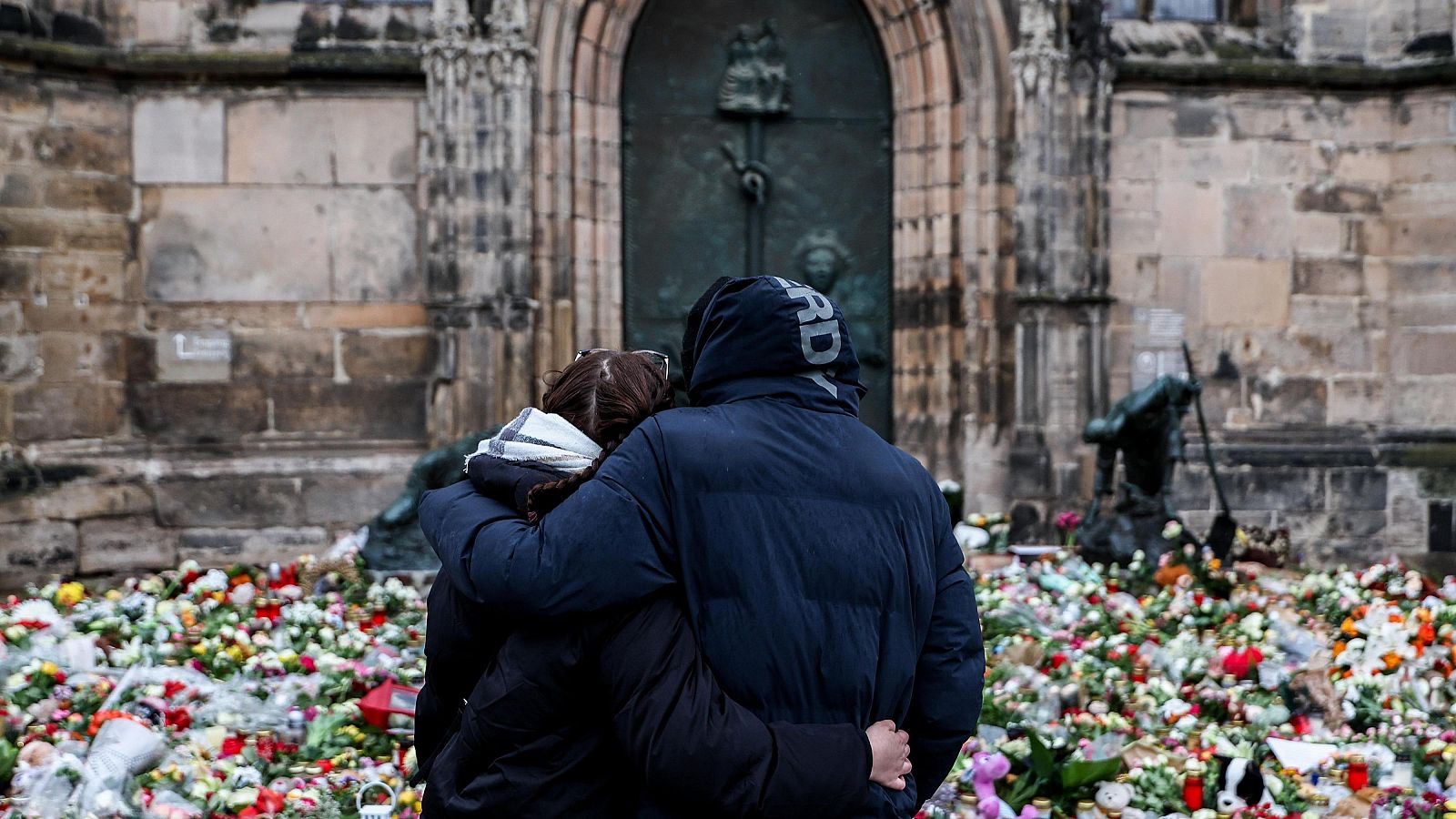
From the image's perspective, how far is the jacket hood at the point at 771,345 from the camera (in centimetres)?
219

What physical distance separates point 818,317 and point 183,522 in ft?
24.7

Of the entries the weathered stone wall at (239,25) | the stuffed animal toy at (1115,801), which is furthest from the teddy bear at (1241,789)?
the weathered stone wall at (239,25)

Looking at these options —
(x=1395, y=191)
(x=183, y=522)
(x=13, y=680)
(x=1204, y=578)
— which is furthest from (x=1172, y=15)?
(x=13, y=680)

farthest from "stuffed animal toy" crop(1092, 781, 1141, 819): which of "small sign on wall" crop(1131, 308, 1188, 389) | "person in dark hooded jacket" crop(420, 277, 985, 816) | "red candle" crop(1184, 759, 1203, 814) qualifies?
"small sign on wall" crop(1131, 308, 1188, 389)

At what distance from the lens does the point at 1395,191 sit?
32.8ft

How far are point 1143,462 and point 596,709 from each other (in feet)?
20.3

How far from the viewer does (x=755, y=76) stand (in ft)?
32.2

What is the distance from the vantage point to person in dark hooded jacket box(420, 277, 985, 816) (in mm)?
2066

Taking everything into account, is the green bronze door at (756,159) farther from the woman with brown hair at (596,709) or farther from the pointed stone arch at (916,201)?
the woman with brown hair at (596,709)

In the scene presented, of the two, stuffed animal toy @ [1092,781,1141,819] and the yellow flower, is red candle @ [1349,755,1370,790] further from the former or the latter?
the yellow flower

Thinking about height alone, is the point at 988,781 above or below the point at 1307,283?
below

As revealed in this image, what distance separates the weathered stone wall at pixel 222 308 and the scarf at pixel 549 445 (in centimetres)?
691

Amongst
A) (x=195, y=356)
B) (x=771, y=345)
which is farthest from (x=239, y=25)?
(x=771, y=345)

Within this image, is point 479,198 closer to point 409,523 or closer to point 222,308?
point 222,308
